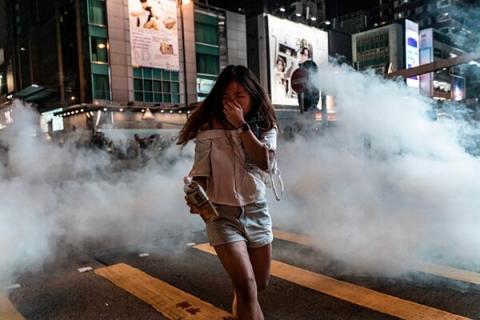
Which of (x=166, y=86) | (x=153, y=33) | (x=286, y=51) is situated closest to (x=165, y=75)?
(x=166, y=86)

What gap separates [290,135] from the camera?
348 inches

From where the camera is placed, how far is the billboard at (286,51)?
37.5 meters

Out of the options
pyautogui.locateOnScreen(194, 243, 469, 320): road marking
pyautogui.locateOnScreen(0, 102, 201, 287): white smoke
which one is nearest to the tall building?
pyautogui.locateOnScreen(0, 102, 201, 287): white smoke

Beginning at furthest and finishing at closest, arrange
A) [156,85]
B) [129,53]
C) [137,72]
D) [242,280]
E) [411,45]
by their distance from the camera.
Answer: [411,45] < [156,85] < [137,72] < [129,53] < [242,280]

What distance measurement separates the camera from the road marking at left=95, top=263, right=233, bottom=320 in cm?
A: 327

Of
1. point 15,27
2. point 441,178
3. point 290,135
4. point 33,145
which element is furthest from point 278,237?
point 15,27

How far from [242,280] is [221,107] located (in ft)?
2.92

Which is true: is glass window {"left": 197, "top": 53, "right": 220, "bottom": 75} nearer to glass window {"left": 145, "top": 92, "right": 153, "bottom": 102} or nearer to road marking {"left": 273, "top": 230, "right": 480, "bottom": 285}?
glass window {"left": 145, "top": 92, "right": 153, "bottom": 102}

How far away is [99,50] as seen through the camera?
29500 millimetres

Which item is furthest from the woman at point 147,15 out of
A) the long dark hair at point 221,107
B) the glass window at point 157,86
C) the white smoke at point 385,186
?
the long dark hair at point 221,107

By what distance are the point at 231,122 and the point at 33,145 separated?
5791mm

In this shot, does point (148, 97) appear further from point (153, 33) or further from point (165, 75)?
point (153, 33)

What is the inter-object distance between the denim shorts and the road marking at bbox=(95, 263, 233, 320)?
0.88 meters

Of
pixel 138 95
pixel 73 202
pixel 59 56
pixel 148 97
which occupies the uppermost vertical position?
pixel 59 56
